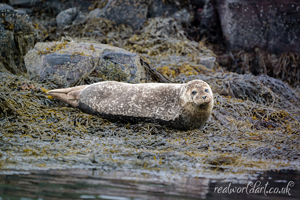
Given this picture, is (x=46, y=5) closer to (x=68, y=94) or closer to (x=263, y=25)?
(x=263, y=25)

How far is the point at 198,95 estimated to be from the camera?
4656 millimetres

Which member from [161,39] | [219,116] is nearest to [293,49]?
[161,39]

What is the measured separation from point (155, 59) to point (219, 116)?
102 inches

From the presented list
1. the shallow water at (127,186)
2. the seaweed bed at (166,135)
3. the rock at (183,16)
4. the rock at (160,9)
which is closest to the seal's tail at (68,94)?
the seaweed bed at (166,135)

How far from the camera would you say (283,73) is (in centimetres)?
921

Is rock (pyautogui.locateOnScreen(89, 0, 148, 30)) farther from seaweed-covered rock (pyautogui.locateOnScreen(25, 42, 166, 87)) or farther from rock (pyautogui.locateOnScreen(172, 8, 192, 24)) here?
seaweed-covered rock (pyautogui.locateOnScreen(25, 42, 166, 87))

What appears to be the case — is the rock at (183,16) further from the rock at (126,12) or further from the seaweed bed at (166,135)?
the seaweed bed at (166,135)

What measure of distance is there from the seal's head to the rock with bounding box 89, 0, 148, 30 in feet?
16.0

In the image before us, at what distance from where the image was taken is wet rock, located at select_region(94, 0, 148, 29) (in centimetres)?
925

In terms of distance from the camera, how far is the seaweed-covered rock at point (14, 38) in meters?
7.24

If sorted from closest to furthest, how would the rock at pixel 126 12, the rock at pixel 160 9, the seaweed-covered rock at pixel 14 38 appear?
1. the seaweed-covered rock at pixel 14 38
2. the rock at pixel 126 12
3. the rock at pixel 160 9

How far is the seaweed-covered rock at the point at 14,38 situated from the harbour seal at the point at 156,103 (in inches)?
105

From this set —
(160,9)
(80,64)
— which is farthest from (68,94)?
(160,9)

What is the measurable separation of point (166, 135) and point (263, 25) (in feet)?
19.7
